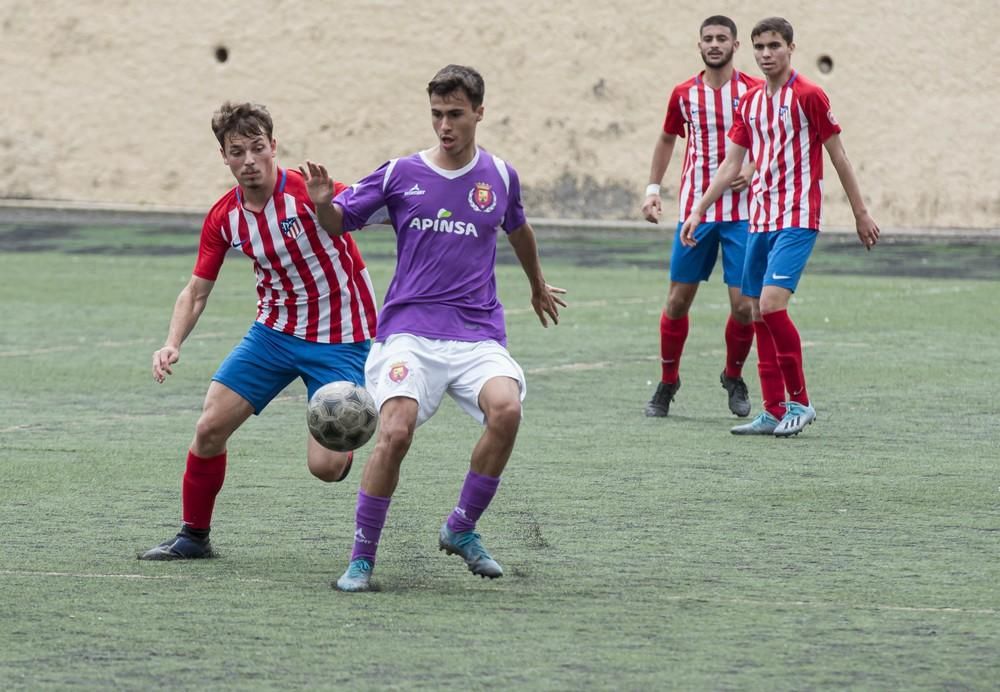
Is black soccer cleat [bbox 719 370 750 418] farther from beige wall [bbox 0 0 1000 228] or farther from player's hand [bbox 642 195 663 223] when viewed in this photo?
beige wall [bbox 0 0 1000 228]

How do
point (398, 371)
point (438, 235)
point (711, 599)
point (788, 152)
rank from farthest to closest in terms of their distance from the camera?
point (788, 152), point (438, 235), point (398, 371), point (711, 599)

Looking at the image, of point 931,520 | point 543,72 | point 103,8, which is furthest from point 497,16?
point 931,520

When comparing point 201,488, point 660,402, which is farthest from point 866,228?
point 201,488

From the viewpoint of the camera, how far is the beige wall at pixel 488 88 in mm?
25984

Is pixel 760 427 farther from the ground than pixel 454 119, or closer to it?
closer to it

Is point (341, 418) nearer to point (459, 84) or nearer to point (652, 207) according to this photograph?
point (459, 84)

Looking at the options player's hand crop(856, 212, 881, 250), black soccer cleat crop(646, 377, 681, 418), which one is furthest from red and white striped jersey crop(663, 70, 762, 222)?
player's hand crop(856, 212, 881, 250)

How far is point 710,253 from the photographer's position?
10.4m

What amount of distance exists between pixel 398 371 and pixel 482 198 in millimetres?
597

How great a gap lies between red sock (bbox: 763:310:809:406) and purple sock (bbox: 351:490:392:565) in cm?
387

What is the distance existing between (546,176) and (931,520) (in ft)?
64.9

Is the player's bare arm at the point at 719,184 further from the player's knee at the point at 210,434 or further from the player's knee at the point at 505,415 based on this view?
the player's knee at the point at 505,415

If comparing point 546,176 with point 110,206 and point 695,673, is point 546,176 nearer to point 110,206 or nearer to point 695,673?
point 110,206

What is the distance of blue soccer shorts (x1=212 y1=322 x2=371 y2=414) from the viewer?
21.1 feet
